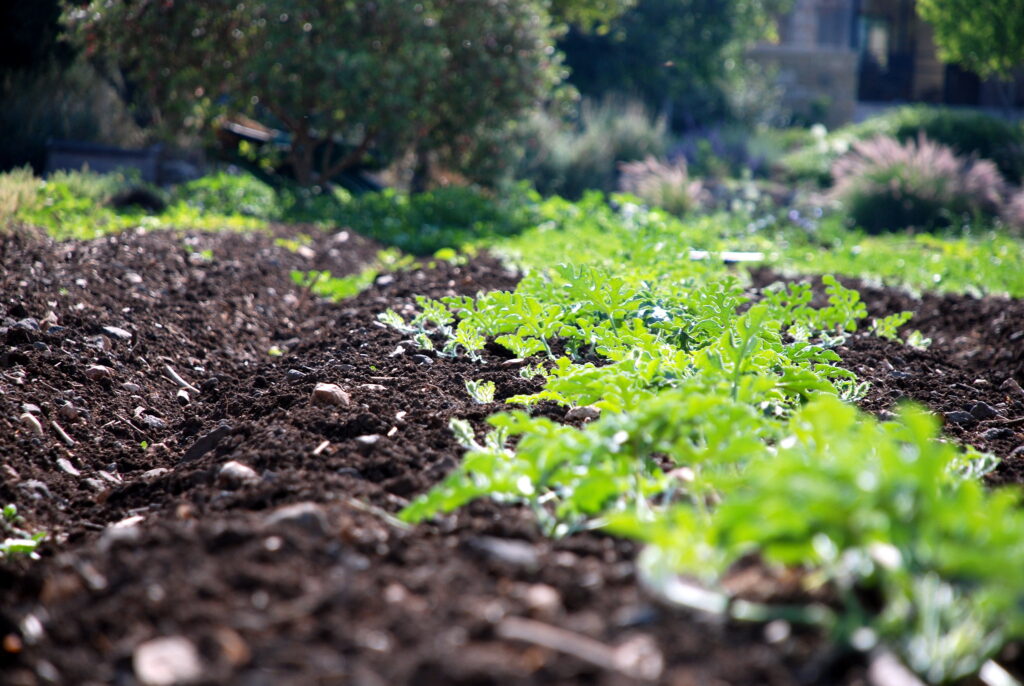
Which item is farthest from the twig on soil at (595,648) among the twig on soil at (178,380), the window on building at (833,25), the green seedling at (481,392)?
the window on building at (833,25)

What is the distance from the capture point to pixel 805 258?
8.27 metres

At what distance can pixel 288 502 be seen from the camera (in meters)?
2.19

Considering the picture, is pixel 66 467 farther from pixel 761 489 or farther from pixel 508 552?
pixel 761 489

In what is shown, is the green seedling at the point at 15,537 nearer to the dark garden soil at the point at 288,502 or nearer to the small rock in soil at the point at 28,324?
the dark garden soil at the point at 288,502

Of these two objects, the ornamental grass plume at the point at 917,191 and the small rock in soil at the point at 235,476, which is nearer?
the small rock in soil at the point at 235,476

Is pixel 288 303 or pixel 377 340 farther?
pixel 288 303

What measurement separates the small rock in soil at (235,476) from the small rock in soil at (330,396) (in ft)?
Answer: 1.99

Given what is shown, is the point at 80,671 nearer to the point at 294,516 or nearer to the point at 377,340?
the point at 294,516

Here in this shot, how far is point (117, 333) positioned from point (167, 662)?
310 cm

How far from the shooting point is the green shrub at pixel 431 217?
870 cm

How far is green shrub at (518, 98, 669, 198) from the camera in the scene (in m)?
13.3

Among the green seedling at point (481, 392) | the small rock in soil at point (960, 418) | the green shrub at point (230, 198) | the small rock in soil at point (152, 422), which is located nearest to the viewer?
the green seedling at point (481, 392)

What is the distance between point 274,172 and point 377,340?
9870 mm

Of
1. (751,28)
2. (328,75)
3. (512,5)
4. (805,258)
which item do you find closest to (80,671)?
(805,258)
